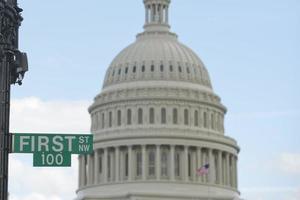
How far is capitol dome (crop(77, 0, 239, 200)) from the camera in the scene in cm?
13650

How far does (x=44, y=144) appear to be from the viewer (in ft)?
104

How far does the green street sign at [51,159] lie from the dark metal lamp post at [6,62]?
1.90m

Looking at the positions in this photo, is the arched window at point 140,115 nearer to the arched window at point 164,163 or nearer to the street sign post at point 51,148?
the arched window at point 164,163

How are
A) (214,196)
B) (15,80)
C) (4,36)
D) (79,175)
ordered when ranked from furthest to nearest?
(79,175)
(214,196)
(15,80)
(4,36)

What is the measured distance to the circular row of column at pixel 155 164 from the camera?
449ft

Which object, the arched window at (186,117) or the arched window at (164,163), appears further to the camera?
the arched window at (186,117)

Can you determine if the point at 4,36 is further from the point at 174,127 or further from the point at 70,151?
the point at 174,127

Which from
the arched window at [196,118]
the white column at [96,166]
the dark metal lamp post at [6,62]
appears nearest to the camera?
the dark metal lamp post at [6,62]

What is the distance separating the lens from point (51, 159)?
31.8 m

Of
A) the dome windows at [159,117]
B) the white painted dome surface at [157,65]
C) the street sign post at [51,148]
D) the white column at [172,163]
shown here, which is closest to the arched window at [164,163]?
the white column at [172,163]

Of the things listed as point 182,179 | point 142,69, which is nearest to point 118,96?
point 142,69

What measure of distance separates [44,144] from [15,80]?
2.19 meters

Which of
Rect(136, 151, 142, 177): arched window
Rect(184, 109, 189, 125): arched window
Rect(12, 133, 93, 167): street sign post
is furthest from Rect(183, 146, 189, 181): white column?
Rect(12, 133, 93, 167): street sign post

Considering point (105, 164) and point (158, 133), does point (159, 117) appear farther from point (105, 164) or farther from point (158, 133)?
point (105, 164)
